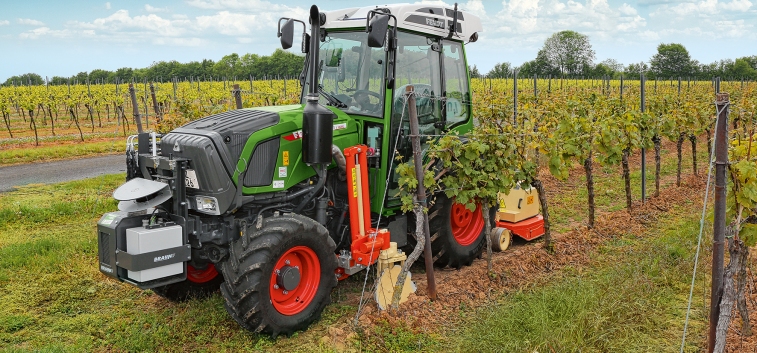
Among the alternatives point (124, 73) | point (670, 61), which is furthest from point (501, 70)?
point (124, 73)

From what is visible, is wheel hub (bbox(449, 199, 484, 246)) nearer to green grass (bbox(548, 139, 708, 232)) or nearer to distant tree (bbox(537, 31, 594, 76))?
green grass (bbox(548, 139, 708, 232))

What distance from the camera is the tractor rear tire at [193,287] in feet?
17.9

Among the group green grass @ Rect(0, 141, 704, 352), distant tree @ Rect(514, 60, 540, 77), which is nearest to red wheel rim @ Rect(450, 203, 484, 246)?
green grass @ Rect(0, 141, 704, 352)

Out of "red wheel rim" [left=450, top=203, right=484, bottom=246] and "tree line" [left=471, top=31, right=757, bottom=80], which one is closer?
"red wheel rim" [left=450, top=203, right=484, bottom=246]

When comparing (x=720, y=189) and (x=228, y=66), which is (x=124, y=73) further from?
(x=720, y=189)

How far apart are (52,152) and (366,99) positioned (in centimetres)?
1390

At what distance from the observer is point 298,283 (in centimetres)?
488

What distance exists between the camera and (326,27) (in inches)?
233

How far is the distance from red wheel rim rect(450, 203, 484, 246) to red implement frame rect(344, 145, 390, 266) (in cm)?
142

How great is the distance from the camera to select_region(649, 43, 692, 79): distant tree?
66.2 meters

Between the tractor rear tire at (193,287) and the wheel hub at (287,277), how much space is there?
103 cm

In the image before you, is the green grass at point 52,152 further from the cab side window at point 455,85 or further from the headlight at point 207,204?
the headlight at point 207,204

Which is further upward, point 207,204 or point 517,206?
point 207,204

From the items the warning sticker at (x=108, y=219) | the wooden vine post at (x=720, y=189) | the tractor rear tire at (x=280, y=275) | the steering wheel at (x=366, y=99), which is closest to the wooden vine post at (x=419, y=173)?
the steering wheel at (x=366, y=99)
